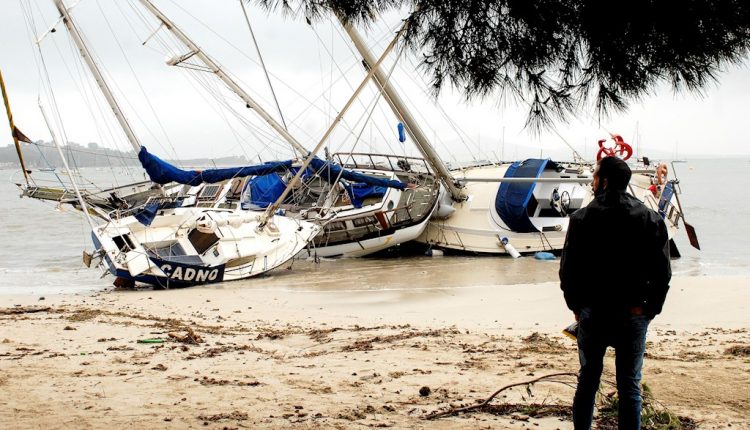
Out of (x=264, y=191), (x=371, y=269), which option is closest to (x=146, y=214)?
(x=264, y=191)

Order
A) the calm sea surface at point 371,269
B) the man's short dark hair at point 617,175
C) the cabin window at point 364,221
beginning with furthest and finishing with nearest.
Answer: the cabin window at point 364,221 → the calm sea surface at point 371,269 → the man's short dark hair at point 617,175

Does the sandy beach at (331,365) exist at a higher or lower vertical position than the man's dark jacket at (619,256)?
lower

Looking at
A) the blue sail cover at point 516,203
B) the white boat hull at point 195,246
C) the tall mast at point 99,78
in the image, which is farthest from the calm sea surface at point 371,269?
the tall mast at point 99,78

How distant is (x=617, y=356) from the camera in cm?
469

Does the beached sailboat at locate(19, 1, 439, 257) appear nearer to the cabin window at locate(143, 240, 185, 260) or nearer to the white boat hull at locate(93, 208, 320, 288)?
the white boat hull at locate(93, 208, 320, 288)

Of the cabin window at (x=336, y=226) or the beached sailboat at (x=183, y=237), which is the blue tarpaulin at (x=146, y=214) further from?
the cabin window at (x=336, y=226)

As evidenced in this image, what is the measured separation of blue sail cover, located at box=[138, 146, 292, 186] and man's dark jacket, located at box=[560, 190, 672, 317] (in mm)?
18843

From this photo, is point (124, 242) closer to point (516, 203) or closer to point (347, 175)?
point (347, 175)

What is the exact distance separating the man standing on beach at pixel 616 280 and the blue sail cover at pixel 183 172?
1882 centimetres

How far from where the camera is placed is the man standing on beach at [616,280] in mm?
4590

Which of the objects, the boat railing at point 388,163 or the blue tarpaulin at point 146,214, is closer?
the blue tarpaulin at point 146,214

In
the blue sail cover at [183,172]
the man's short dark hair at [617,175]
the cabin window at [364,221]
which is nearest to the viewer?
the man's short dark hair at [617,175]

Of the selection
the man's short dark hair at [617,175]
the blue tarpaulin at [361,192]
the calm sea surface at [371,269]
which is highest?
the blue tarpaulin at [361,192]

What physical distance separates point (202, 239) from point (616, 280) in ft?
52.1
